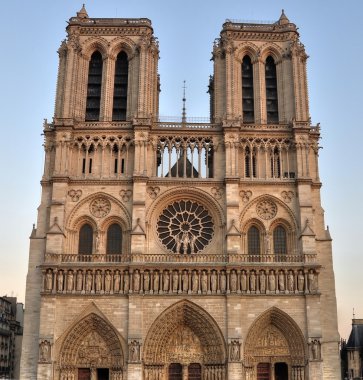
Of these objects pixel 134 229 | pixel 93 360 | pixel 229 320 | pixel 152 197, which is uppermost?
pixel 152 197

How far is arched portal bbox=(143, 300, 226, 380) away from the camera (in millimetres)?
31188

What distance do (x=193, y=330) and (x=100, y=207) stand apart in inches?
334

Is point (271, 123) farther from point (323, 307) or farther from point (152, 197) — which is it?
point (323, 307)

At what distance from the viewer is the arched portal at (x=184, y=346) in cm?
3119

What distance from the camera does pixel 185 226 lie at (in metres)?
34.2

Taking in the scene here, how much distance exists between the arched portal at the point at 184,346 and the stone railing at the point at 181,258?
238 cm

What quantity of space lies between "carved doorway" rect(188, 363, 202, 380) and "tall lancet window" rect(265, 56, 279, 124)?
14.8m

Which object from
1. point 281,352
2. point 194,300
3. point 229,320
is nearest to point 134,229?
point 194,300

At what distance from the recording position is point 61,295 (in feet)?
103

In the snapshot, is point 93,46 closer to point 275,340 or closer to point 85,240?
point 85,240

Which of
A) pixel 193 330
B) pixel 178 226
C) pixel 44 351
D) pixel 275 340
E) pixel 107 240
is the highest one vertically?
pixel 178 226

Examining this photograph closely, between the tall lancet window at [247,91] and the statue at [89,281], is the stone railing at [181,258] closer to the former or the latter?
the statue at [89,281]

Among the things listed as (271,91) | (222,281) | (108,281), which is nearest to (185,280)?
(222,281)

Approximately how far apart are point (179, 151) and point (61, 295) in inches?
415
